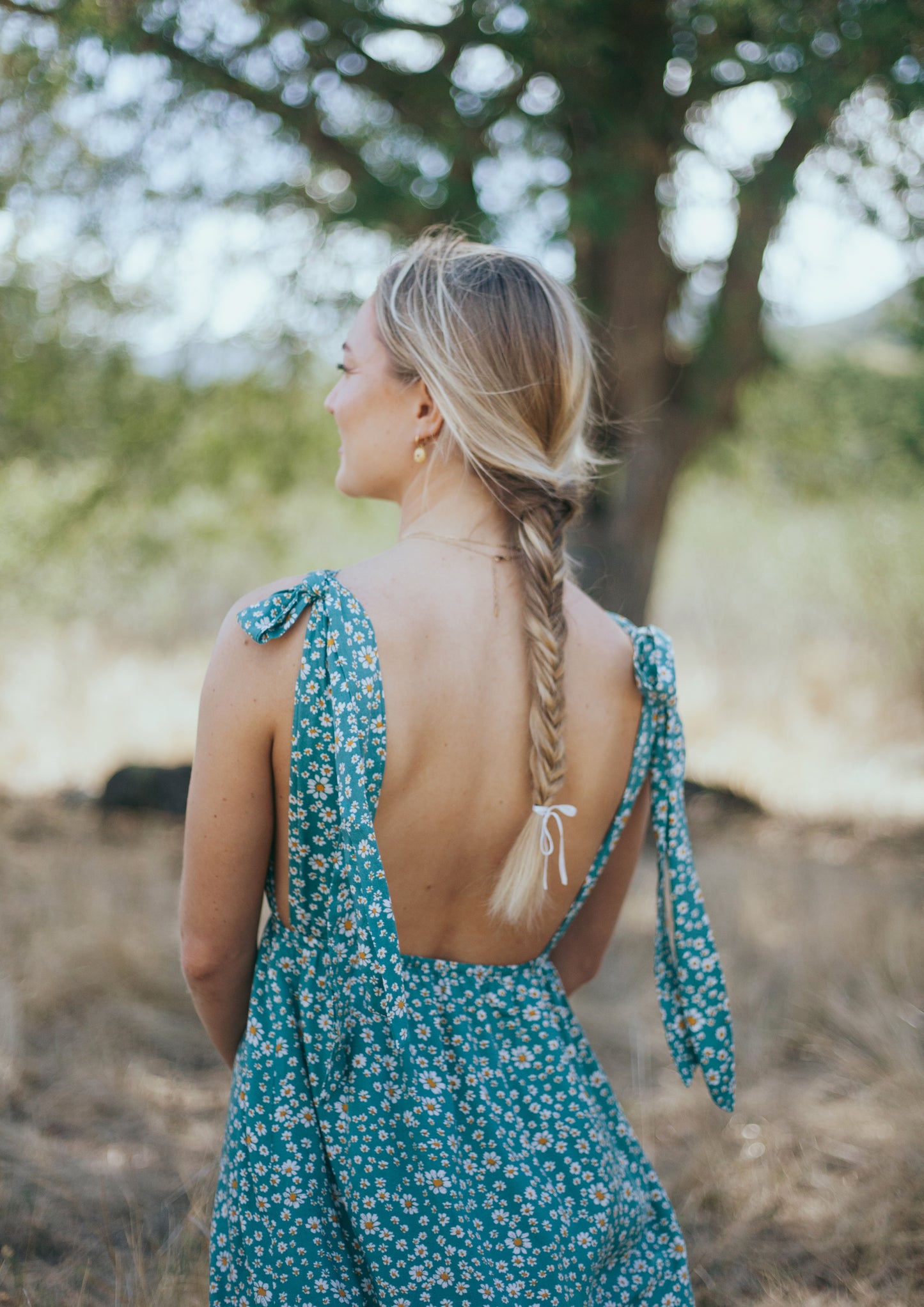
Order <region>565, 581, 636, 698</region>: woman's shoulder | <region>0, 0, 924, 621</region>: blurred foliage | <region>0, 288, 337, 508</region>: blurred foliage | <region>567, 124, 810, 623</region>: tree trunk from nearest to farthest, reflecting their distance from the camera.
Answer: <region>565, 581, 636, 698</region>: woman's shoulder < <region>0, 0, 924, 621</region>: blurred foliage < <region>567, 124, 810, 623</region>: tree trunk < <region>0, 288, 337, 508</region>: blurred foliage

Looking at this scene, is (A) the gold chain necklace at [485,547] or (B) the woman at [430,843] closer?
(B) the woman at [430,843]

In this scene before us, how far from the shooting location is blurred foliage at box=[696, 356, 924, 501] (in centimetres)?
567

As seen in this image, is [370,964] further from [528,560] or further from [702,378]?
[702,378]

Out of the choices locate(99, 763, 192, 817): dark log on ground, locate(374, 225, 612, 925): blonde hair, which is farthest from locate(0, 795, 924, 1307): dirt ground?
locate(374, 225, 612, 925): blonde hair

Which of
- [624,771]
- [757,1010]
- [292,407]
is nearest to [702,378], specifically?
[292,407]

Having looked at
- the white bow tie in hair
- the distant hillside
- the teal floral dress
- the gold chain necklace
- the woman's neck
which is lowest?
the teal floral dress

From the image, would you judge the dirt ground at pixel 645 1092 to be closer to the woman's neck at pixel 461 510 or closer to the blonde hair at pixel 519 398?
the blonde hair at pixel 519 398

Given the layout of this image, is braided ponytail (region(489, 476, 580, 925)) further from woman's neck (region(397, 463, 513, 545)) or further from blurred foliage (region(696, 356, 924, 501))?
blurred foliage (region(696, 356, 924, 501))

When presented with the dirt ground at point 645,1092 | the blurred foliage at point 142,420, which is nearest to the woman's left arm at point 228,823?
the dirt ground at point 645,1092

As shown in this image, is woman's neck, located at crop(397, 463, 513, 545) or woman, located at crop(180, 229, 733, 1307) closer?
woman, located at crop(180, 229, 733, 1307)

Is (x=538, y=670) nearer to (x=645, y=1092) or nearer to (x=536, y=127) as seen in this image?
(x=645, y=1092)

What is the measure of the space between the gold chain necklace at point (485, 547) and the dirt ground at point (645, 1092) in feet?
4.61

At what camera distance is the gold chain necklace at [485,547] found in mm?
1361

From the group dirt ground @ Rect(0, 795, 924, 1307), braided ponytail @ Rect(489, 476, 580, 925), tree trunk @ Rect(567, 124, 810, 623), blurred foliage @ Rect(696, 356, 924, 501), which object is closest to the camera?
braided ponytail @ Rect(489, 476, 580, 925)
